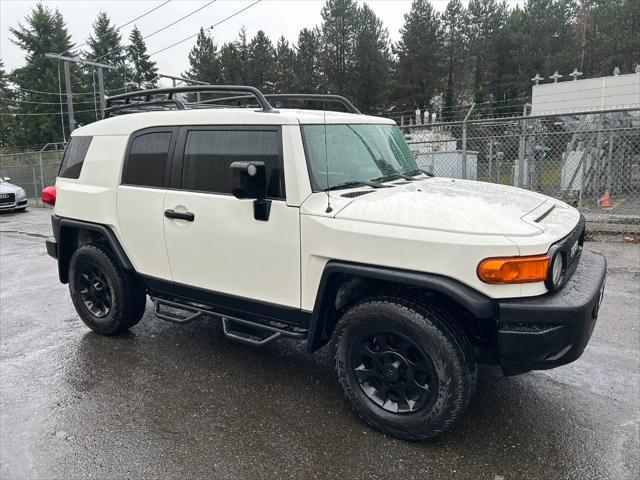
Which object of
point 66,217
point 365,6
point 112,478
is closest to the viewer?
point 112,478

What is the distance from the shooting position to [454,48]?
55.8 metres

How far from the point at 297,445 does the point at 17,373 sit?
8.32 ft

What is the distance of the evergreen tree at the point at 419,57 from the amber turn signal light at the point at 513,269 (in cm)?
5263

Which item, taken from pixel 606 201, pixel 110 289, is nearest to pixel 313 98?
pixel 110 289

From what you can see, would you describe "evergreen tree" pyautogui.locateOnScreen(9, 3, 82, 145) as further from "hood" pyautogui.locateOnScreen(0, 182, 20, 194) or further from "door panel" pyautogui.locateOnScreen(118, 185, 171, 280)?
"door panel" pyautogui.locateOnScreen(118, 185, 171, 280)

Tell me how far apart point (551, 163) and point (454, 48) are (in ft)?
165

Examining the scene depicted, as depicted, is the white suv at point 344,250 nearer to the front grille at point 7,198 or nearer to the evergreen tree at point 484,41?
the front grille at point 7,198

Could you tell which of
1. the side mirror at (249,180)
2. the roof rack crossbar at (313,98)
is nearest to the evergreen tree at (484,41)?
the roof rack crossbar at (313,98)

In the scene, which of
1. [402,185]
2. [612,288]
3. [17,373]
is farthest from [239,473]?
[612,288]

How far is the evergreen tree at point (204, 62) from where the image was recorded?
55.8 metres

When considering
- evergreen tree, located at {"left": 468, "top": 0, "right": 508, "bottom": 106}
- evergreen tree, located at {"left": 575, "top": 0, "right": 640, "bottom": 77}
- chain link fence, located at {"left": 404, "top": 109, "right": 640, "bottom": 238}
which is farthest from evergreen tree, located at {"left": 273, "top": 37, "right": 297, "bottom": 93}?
chain link fence, located at {"left": 404, "top": 109, "right": 640, "bottom": 238}

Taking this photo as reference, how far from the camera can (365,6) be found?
169ft

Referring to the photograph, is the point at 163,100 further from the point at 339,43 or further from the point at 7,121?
the point at 7,121

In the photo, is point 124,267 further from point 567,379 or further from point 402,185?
point 567,379
